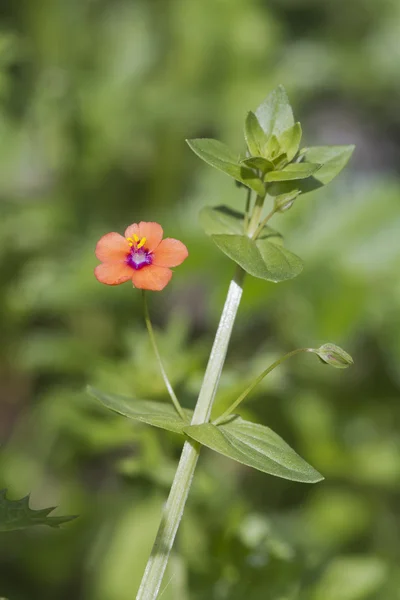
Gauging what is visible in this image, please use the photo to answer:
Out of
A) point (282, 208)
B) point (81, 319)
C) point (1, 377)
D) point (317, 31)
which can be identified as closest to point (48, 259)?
point (81, 319)

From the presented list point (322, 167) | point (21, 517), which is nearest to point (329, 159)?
Answer: point (322, 167)

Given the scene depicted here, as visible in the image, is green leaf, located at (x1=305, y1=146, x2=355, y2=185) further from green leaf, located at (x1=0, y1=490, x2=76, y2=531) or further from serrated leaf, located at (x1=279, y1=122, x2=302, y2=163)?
green leaf, located at (x1=0, y1=490, x2=76, y2=531)

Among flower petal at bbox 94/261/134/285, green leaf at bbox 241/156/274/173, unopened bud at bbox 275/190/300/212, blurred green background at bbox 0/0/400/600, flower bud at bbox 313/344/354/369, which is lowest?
blurred green background at bbox 0/0/400/600

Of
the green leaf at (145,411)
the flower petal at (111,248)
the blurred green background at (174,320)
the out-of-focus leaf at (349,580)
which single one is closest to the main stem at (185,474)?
the green leaf at (145,411)

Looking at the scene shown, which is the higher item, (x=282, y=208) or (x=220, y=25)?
(x=282, y=208)

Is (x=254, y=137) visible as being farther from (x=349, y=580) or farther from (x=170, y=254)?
(x=349, y=580)

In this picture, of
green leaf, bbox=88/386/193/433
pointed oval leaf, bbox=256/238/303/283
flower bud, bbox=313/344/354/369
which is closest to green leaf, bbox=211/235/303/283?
pointed oval leaf, bbox=256/238/303/283

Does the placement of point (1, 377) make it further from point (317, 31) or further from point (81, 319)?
point (317, 31)

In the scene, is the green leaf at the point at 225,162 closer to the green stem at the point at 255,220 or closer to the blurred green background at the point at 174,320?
the green stem at the point at 255,220
